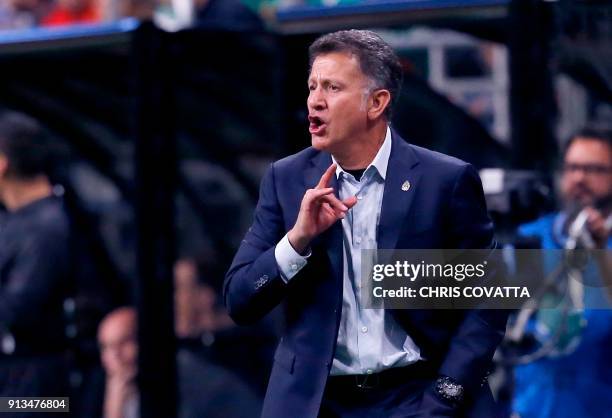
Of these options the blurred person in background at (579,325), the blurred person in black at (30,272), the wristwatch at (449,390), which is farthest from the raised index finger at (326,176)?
the blurred person in black at (30,272)

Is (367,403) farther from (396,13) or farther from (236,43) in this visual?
(236,43)

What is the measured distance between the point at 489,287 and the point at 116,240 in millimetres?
3413

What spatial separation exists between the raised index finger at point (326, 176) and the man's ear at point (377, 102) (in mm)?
164

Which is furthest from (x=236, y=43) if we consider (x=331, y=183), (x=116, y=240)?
(x=331, y=183)

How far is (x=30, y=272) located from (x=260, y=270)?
7.13ft

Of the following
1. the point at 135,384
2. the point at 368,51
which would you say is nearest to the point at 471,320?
the point at 368,51

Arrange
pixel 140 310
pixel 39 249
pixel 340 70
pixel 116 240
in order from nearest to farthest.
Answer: pixel 340 70 < pixel 39 249 < pixel 140 310 < pixel 116 240

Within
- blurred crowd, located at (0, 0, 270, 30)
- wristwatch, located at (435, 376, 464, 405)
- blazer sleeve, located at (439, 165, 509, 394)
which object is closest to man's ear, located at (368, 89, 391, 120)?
blazer sleeve, located at (439, 165, 509, 394)

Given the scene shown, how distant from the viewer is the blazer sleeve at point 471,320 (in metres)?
3.33

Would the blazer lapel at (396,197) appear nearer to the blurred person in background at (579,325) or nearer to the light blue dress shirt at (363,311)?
the light blue dress shirt at (363,311)

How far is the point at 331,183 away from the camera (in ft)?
11.1

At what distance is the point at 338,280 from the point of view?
3.33 metres

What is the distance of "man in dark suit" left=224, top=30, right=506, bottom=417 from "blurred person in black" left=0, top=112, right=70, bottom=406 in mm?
2073

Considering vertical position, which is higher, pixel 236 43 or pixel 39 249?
pixel 236 43
